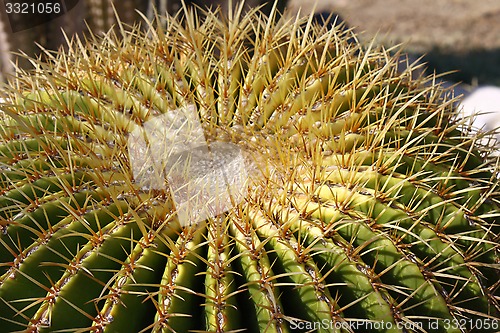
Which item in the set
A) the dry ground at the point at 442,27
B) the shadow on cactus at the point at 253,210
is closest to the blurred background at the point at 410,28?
the dry ground at the point at 442,27

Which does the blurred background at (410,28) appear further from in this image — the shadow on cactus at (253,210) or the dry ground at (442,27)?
the shadow on cactus at (253,210)

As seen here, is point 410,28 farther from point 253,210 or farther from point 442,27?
point 253,210

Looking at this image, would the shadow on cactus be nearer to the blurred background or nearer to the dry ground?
the blurred background

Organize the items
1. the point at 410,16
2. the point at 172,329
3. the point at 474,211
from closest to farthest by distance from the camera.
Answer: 1. the point at 172,329
2. the point at 474,211
3. the point at 410,16

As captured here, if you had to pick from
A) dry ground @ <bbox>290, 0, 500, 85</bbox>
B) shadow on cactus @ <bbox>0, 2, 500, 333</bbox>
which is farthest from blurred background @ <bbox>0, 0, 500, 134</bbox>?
shadow on cactus @ <bbox>0, 2, 500, 333</bbox>

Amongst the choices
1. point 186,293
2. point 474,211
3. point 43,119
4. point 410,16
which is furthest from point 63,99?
point 410,16

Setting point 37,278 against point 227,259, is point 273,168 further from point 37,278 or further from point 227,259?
point 37,278
